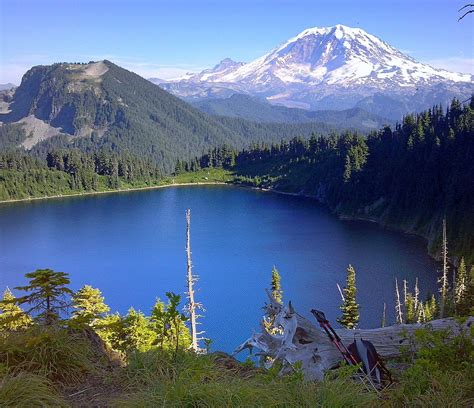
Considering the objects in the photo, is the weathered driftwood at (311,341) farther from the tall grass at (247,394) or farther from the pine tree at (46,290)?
the pine tree at (46,290)

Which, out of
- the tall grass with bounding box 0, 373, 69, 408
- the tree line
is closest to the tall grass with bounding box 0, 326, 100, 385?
the tall grass with bounding box 0, 373, 69, 408

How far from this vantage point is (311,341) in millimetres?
7453

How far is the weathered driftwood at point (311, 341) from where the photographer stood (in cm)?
679

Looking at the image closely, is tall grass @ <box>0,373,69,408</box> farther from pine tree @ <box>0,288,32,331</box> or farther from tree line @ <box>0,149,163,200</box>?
tree line @ <box>0,149,163,200</box>

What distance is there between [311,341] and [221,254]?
63.9m

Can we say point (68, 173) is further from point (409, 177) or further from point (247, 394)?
point (247, 394)

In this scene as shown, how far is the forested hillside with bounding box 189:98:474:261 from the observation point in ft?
242

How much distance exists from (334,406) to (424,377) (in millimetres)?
1056

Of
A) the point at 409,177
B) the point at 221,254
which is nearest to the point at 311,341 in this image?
the point at 221,254

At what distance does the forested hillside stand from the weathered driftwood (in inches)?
2333

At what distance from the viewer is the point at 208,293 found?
172 feet

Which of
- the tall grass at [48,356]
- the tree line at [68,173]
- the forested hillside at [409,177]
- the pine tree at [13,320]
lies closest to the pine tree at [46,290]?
the pine tree at [13,320]

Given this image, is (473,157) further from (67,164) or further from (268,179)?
(67,164)

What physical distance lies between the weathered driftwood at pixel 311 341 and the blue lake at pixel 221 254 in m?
30.5
